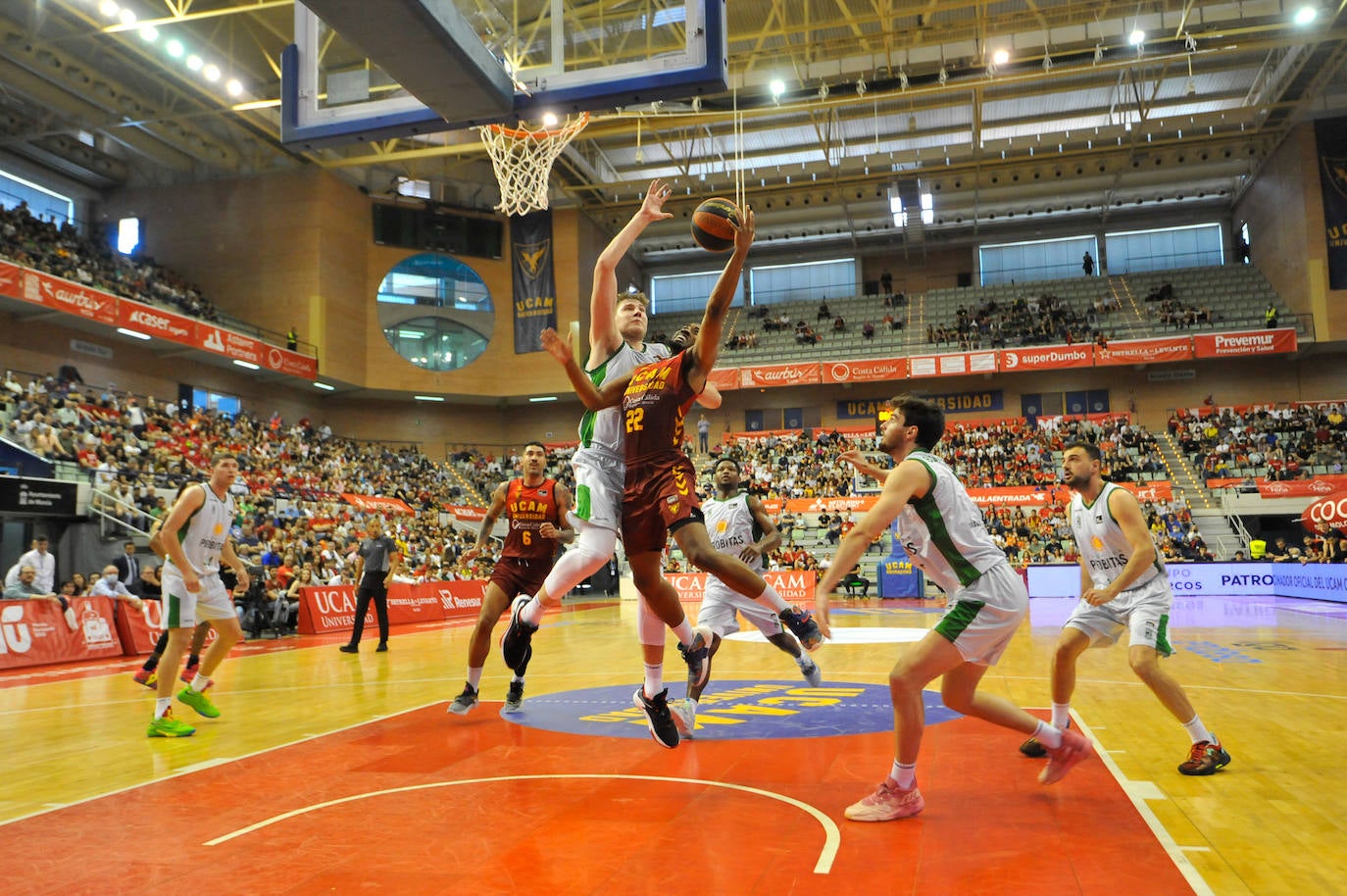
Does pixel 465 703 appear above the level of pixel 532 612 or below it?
below

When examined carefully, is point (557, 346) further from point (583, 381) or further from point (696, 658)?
point (696, 658)

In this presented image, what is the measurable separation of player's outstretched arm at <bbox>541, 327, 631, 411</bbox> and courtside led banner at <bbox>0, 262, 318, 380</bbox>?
76.1 feet

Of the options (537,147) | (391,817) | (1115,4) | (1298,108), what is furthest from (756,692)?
(1298,108)

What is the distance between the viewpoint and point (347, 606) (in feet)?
59.2

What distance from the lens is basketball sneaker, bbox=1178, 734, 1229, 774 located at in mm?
4871

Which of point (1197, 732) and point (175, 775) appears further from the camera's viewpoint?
point (175, 775)

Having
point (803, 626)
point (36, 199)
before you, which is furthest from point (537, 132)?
point (36, 199)

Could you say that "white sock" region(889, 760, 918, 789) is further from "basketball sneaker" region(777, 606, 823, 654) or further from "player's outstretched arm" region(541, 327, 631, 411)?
"player's outstretched arm" region(541, 327, 631, 411)

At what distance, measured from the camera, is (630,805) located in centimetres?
446

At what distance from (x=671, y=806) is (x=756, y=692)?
391 cm

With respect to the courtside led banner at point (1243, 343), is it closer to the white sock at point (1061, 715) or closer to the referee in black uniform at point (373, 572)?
the referee in black uniform at point (373, 572)

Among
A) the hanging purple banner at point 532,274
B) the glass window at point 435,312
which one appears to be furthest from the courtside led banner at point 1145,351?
the glass window at point 435,312

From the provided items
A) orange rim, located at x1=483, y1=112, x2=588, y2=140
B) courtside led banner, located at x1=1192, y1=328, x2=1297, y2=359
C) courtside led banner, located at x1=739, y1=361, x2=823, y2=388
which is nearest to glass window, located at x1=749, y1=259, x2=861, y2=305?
courtside led banner, located at x1=739, y1=361, x2=823, y2=388

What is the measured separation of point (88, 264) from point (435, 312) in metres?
12.4
